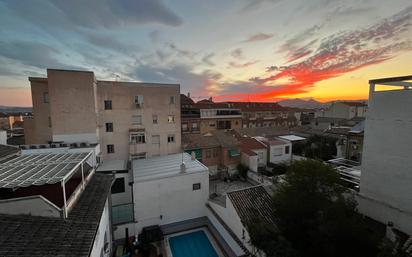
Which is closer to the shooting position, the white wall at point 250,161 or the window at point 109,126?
the window at point 109,126

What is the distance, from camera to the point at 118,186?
15.2 meters

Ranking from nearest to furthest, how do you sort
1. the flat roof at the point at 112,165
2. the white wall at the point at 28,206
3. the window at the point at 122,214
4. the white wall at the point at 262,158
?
1. the white wall at the point at 28,206
2. the window at the point at 122,214
3. the flat roof at the point at 112,165
4. the white wall at the point at 262,158

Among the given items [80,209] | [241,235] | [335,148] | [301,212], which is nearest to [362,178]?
[301,212]

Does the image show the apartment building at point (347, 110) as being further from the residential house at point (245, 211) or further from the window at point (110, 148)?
the window at point (110, 148)

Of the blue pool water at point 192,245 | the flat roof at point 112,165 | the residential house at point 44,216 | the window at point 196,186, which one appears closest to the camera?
the residential house at point 44,216

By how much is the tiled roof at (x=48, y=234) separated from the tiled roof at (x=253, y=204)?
22.4 feet

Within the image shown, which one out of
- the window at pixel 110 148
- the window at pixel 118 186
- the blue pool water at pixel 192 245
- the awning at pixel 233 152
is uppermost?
the window at pixel 110 148

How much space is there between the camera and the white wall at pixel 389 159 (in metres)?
8.23

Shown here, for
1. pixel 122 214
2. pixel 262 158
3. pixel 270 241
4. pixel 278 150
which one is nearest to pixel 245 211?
pixel 270 241

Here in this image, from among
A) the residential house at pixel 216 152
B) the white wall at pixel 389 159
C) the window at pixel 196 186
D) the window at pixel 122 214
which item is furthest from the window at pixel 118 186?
the white wall at pixel 389 159

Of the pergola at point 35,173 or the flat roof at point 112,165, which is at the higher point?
the pergola at point 35,173

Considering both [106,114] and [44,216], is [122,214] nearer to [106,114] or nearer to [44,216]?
[44,216]

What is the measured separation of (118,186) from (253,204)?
10.9m

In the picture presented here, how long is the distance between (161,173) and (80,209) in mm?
6896
